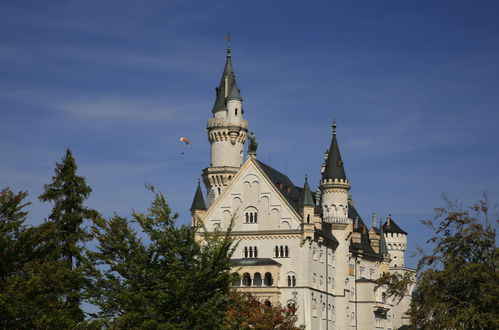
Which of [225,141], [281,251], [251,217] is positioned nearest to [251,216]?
[251,217]

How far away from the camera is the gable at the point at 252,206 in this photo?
107m

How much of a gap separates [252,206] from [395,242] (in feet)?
167

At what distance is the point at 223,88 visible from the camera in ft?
400

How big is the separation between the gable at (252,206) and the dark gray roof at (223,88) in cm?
1372

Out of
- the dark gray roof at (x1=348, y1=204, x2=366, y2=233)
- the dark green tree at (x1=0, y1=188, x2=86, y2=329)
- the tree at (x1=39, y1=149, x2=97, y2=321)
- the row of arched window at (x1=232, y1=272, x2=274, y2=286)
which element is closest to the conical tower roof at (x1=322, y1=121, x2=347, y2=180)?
the row of arched window at (x1=232, y1=272, x2=274, y2=286)

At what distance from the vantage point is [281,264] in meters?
105

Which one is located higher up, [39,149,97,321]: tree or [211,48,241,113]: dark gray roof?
[211,48,241,113]: dark gray roof

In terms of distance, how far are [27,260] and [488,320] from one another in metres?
26.4

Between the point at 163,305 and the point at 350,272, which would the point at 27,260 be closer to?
the point at 163,305

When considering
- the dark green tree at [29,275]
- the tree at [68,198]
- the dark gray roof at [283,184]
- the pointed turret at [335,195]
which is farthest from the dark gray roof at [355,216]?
the dark green tree at [29,275]

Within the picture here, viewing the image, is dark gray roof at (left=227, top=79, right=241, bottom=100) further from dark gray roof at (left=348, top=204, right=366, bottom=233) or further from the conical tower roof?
dark gray roof at (left=348, top=204, right=366, bottom=233)

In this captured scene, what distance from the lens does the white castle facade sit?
104312 millimetres

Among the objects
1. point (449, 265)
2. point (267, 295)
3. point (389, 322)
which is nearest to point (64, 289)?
point (449, 265)

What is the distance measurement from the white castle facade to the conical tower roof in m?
0.13
